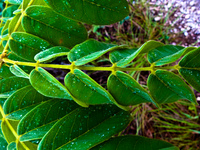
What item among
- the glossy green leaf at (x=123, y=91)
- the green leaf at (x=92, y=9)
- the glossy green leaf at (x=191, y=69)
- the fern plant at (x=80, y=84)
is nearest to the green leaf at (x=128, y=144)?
the fern plant at (x=80, y=84)

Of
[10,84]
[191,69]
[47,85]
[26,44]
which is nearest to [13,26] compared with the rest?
[26,44]

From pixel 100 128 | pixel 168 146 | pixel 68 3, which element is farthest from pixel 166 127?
pixel 68 3

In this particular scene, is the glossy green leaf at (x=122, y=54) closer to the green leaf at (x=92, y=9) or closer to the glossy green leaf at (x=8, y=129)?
the green leaf at (x=92, y=9)

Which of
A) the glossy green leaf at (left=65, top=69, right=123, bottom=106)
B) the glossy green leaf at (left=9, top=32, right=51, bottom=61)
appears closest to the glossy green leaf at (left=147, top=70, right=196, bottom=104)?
the glossy green leaf at (left=65, top=69, right=123, bottom=106)

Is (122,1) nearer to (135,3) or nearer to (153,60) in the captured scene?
(153,60)

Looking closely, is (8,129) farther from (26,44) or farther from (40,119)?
(26,44)

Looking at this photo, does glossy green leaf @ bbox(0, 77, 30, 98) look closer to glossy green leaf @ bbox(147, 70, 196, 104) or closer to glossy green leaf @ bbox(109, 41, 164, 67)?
glossy green leaf @ bbox(109, 41, 164, 67)
